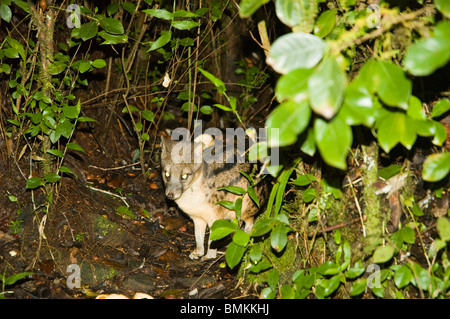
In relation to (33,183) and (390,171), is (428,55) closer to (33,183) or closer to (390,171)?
(390,171)

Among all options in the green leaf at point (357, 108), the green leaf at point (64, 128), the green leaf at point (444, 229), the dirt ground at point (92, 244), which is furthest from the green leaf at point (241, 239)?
the green leaf at point (64, 128)

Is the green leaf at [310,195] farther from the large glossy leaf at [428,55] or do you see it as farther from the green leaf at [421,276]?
the large glossy leaf at [428,55]

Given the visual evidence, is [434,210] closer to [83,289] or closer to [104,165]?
[83,289]

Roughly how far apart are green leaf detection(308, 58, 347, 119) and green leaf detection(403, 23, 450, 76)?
13.1 inches

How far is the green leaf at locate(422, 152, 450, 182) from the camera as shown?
8.77 feet

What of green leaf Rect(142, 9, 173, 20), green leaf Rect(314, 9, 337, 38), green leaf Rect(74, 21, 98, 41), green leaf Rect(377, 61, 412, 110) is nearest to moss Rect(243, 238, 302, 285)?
green leaf Rect(314, 9, 337, 38)

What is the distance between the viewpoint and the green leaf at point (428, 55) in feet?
6.30

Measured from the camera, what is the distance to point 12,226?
176 inches

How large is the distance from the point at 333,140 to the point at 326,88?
0.24 meters

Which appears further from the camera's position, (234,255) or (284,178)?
(284,178)

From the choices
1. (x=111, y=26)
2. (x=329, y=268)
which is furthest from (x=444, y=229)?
(x=111, y=26)

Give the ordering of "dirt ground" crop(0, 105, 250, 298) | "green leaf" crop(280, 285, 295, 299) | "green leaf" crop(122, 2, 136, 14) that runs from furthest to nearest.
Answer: "green leaf" crop(122, 2, 136, 14) → "dirt ground" crop(0, 105, 250, 298) → "green leaf" crop(280, 285, 295, 299)

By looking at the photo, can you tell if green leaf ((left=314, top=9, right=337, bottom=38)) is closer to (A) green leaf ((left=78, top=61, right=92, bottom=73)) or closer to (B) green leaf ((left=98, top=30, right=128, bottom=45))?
(B) green leaf ((left=98, top=30, right=128, bottom=45))

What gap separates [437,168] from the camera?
2.69 m
